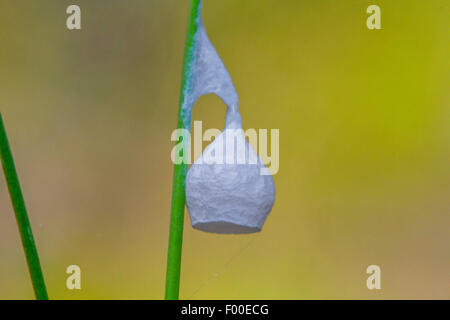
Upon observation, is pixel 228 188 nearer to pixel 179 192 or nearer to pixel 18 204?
pixel 179 192

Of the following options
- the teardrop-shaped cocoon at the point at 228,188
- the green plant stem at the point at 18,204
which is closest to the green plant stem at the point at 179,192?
the teardrop-shaped cocoon at the point at 228,188

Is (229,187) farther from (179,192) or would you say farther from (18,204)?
(18,204)

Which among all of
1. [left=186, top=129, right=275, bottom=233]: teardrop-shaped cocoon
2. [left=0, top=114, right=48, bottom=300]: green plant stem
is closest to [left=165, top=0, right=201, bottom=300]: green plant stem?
[left=186, top=129, right=275, bottom=233]: teardrop-shaped cocoon

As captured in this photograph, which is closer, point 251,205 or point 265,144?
point 251,205

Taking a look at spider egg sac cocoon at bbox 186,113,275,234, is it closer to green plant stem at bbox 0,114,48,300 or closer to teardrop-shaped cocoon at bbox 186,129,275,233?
teardrop-shaped cocoon at bbox 186,129,275,233

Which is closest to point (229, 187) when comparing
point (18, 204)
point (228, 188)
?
point (228, 188)
